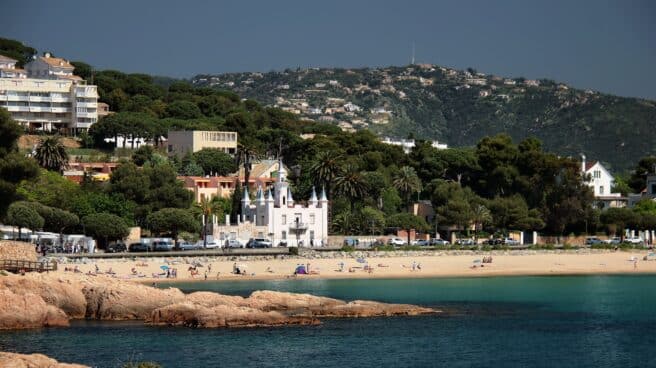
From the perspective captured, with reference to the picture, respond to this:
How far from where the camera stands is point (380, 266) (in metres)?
77.3

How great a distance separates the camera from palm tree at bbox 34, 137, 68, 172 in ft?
321

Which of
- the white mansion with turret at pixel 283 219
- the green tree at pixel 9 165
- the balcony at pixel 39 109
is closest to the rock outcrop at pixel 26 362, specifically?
the green tree at pixel 9 165

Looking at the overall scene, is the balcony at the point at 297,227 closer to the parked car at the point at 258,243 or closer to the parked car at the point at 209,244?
the parked car at the point at 258,243

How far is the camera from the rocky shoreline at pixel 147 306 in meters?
47.6

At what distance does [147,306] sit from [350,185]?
4460 cm

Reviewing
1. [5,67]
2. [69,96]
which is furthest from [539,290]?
[5,67]

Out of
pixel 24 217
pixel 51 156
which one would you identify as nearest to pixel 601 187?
pixel 51 156

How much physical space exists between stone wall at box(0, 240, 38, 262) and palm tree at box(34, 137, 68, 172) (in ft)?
140

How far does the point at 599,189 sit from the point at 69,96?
5438 cm

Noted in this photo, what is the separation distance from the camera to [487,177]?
10550cm

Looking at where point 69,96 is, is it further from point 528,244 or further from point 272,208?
point 528,244

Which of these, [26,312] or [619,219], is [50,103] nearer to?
[619,219]

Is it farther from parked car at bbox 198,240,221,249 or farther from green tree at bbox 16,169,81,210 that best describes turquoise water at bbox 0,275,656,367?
green tree at bbox 16,169,81,210

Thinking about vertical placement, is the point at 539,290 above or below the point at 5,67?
below
